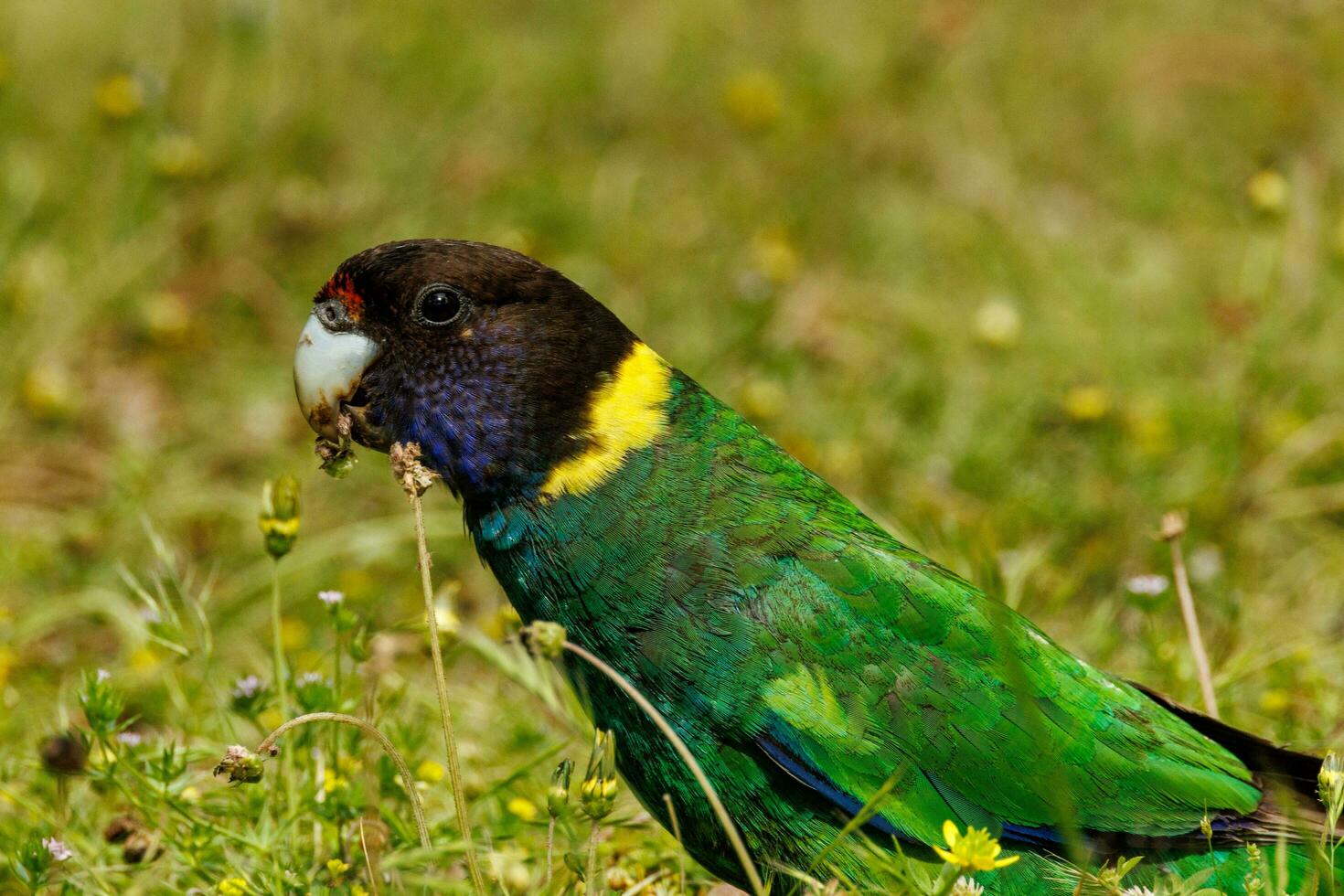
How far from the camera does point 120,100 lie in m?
4.41

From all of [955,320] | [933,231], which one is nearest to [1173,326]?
[955,320]

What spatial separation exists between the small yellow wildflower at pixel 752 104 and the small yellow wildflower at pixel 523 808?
3688 millimetres

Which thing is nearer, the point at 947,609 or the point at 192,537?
the point at 947,609

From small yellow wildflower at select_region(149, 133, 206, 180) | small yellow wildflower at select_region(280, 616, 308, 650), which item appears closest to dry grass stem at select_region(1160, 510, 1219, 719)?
small yellow wildflower at select_region(280, 616, 308, 650)

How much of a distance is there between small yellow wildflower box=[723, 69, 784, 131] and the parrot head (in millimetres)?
3222

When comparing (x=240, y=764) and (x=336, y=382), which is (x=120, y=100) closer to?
(x=336, y=382)

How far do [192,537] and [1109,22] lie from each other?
5067 mm

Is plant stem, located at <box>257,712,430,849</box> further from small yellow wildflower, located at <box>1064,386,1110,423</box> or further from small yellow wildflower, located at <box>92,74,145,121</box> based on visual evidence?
small yellow wildflower, located at <box>92,74,145,121</box>

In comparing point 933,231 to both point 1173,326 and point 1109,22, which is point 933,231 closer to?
point 1173,326

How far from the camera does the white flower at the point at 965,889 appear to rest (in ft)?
6.63

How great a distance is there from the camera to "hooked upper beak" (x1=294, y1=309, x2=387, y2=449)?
2.60 metres

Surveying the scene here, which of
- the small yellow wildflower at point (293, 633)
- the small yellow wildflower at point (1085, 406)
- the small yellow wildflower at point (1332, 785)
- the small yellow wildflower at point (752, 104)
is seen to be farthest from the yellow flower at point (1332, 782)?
the small yellow wildflower at point (752, 104)

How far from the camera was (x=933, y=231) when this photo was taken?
5.49 meters

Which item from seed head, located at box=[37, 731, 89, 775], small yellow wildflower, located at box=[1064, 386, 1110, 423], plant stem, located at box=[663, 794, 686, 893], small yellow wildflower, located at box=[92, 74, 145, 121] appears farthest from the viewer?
small yellow wildflower, located at box=[92, 74, 145, 121]
